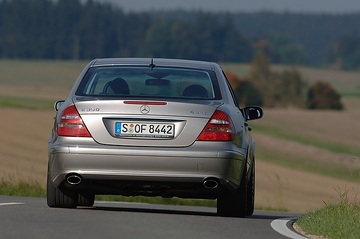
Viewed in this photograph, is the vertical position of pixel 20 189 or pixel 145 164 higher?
pixel 145 164

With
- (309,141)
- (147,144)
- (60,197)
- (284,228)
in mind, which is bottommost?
(309,141)

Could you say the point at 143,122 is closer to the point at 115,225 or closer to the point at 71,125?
the point at 71,125

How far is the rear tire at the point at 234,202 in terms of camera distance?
1190 centimetres

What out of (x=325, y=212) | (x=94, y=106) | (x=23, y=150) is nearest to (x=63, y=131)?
(x=94, y=106)

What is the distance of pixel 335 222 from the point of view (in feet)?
35.3

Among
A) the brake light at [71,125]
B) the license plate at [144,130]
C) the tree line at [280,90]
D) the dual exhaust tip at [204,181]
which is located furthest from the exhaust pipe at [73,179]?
the tree line at [280,90]

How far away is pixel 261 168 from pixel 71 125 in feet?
132

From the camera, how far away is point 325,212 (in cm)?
1174

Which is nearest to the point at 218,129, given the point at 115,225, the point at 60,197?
the point at 115,225

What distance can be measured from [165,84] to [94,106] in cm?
94

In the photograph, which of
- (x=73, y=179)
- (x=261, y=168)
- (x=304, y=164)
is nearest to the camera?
(x=73, y=179)

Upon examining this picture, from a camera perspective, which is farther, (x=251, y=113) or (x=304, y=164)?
(x=304, y=164)

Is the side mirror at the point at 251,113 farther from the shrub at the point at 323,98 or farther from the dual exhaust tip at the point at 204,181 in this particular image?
the shrub at the point at 323,98

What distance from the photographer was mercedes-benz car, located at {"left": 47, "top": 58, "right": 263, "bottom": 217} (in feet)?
36.6
